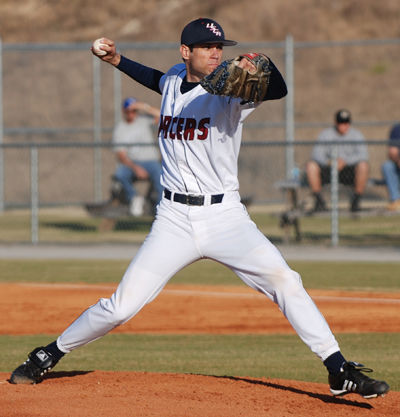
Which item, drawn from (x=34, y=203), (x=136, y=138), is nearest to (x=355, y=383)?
(x=34, y=203)

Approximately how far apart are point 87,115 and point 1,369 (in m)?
26.3

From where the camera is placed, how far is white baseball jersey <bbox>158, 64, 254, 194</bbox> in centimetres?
532

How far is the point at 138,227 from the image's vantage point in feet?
57.1

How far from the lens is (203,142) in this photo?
532cm

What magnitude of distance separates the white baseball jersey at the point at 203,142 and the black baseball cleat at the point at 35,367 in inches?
50.0

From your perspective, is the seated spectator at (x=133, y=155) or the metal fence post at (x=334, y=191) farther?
the seated spectator at (x=133, y=155)

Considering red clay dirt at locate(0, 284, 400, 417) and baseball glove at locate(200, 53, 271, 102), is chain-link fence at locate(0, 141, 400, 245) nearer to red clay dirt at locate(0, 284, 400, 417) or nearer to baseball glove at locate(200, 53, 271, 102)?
red clay dirt at locate(0, 284, 400, 417)

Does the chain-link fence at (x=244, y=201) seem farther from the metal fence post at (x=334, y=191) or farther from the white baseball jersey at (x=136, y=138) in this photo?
the white baseball jersey at (x=136, y=138)

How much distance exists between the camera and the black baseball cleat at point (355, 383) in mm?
4965

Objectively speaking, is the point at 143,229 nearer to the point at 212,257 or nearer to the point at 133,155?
the point at 133,155

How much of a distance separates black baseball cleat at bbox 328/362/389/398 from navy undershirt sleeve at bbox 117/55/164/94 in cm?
213

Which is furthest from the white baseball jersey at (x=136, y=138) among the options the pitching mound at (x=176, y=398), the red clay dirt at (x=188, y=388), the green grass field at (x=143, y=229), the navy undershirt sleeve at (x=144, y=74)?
the pitching mound at (x=176, y=398)

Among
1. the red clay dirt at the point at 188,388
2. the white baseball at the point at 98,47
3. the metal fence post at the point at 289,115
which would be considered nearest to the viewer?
the red clay dirt at the point at 188,388

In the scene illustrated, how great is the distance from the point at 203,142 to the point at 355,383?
5.18ft
